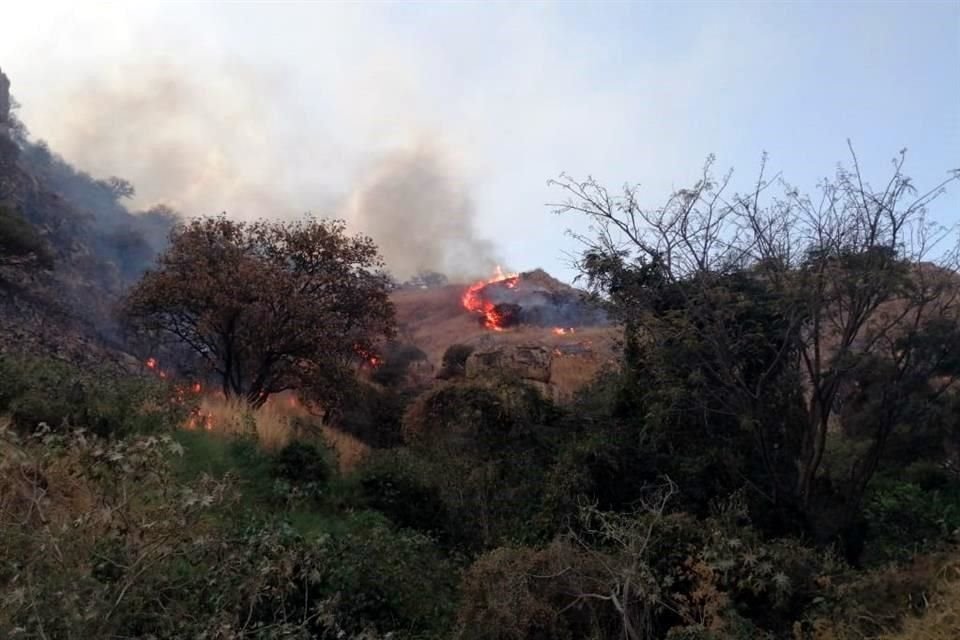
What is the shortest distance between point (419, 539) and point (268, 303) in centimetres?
917

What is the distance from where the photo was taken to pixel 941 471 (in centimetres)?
1335

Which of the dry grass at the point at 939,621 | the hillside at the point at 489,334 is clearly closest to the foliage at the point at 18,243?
the hillside at the point at 489,334

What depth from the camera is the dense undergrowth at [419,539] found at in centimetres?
600

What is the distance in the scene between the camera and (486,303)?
168 feet

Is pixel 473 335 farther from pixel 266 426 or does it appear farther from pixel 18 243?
pixel 266 426

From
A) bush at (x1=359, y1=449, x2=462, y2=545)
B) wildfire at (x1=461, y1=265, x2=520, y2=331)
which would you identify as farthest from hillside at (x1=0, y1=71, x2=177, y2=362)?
wildfire at (x1=461, y1=265, x2=520, y2=331)

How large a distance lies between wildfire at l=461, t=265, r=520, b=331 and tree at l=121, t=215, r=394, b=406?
26.0 meters

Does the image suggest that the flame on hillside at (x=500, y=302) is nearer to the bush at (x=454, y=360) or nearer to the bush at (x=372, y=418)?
the bush at (x=454, y=360)

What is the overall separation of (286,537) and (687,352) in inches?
220

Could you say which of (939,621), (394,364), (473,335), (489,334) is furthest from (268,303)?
(473,335)

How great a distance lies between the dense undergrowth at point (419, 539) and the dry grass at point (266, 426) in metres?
0.14

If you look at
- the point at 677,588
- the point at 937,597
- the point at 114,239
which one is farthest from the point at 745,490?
the point at 114,239

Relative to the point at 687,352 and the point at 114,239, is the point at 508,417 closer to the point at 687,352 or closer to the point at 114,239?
the point at 687,352

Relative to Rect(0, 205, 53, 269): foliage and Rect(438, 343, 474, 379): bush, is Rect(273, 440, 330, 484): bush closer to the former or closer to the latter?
Rect(438, 343, 474, 379): bush
